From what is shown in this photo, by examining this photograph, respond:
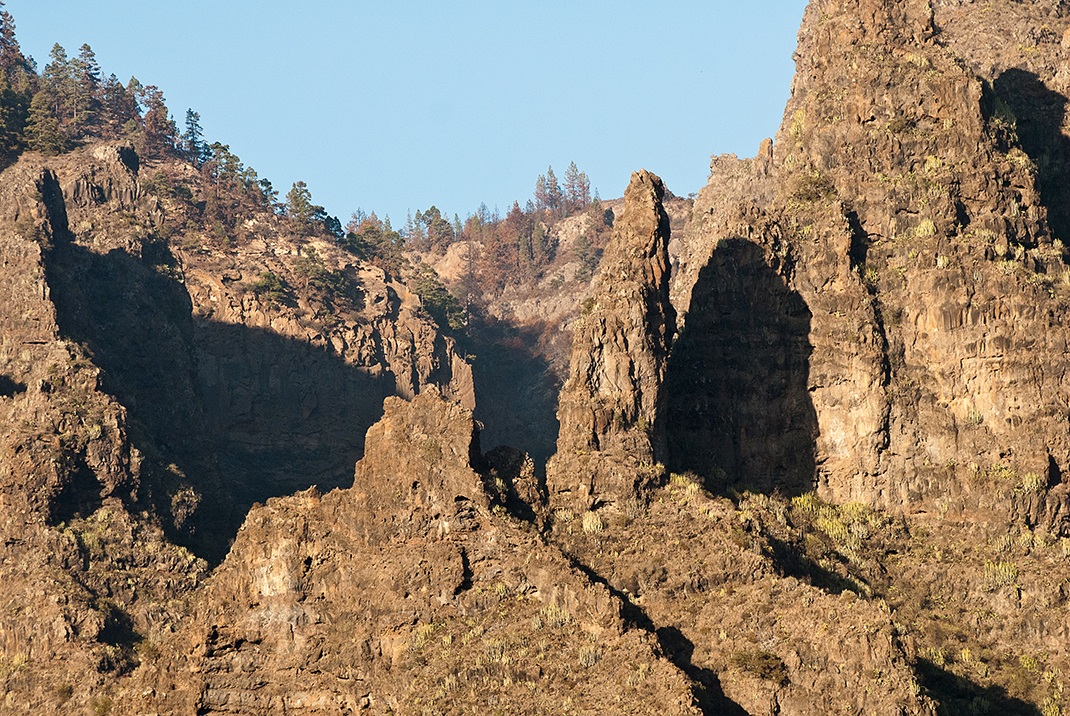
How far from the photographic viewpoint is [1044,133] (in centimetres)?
16988

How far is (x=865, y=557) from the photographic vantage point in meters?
141

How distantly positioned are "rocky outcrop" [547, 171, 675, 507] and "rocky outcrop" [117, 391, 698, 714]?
6718 mm

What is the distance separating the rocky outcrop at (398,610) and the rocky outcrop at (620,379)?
672 centimetres

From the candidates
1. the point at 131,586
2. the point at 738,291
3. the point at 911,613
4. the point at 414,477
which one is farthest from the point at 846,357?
the point at 131,586

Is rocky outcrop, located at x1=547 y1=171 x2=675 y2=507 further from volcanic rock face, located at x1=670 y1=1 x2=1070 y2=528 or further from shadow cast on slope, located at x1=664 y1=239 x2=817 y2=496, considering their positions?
volcanic rock face, located at x1=670 y1=1 x2=1070 y2=528

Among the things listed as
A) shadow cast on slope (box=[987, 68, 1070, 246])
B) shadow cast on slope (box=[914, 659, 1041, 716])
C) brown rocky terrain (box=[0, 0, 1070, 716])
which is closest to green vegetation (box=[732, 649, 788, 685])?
brown rocky terrain (box=[0, 0, 1070, 716])

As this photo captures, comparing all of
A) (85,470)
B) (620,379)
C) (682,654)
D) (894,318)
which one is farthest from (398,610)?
(85,470)

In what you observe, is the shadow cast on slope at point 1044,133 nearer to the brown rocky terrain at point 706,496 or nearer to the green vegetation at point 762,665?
the brown rocky terrain at point 706,496

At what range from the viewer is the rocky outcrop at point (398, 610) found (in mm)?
120188

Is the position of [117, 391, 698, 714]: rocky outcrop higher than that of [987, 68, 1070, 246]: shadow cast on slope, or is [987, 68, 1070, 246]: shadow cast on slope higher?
[987, 68, 1070, 246]: shadow cast on slope

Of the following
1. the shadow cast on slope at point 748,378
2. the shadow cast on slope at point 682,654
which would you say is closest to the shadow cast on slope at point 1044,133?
the shadow cast on slope at point 748,378

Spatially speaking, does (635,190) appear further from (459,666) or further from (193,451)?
(193,451)

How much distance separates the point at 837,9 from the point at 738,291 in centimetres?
2445

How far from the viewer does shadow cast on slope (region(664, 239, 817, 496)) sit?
148 meters
